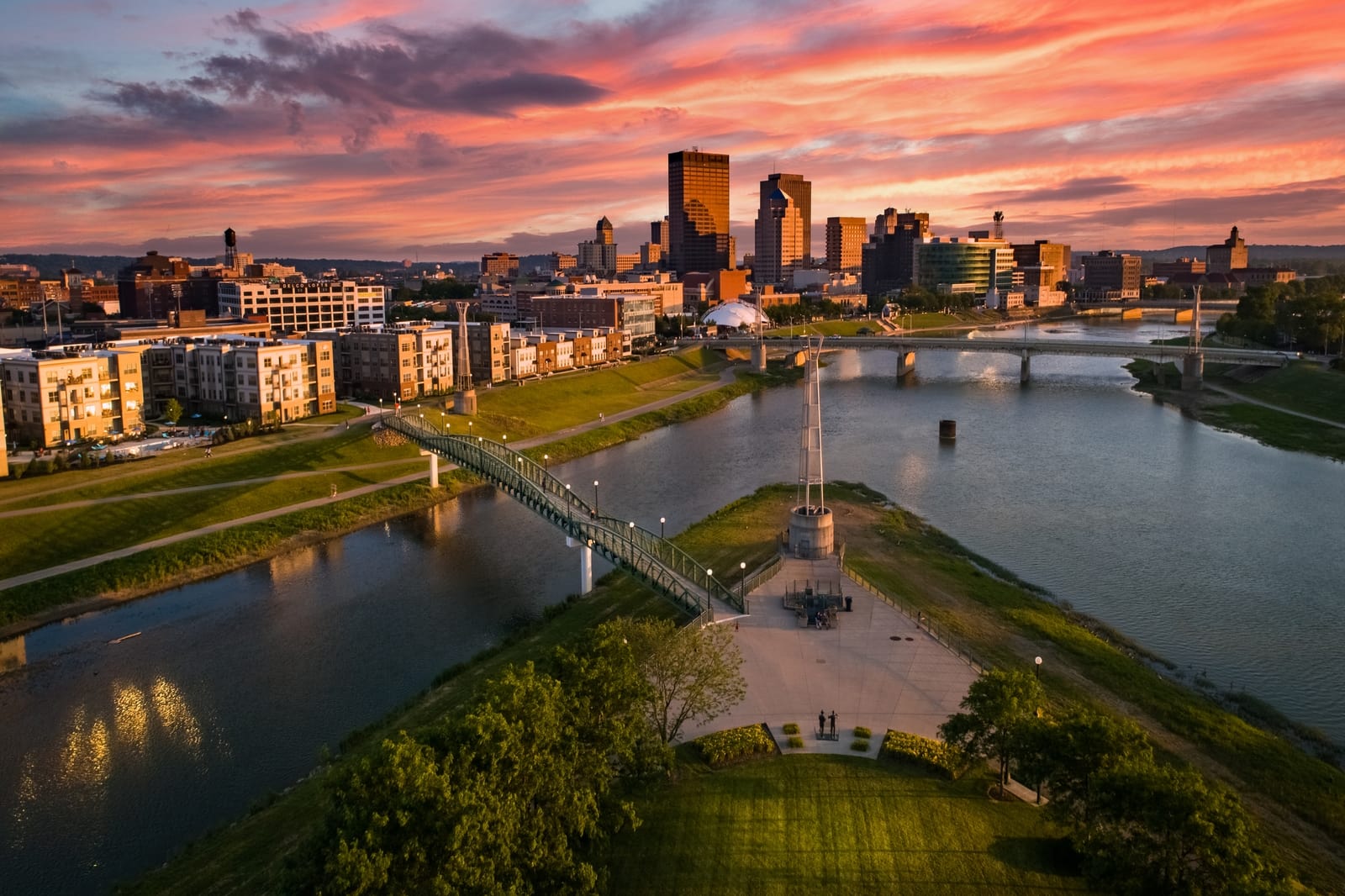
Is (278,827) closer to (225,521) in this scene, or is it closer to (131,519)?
(225,521)

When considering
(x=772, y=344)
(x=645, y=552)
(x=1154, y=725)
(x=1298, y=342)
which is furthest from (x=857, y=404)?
(x=1154, y=725)

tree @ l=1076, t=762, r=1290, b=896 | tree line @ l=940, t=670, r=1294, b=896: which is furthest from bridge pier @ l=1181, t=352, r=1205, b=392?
tree @ l=1076, t=762, r=1290, b=896

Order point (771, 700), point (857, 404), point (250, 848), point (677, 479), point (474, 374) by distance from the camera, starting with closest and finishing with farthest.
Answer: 1. point (250, 848)
2. point (771, 700)
3. point (677, 479)
4. point (474, 374)
5. point (857, 404)

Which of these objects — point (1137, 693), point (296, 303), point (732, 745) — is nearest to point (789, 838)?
point (732, 745)

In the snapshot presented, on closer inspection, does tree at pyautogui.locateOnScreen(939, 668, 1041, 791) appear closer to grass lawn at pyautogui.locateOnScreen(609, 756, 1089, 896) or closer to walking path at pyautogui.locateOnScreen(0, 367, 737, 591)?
grass lawn at pyautogui.locateOnScreen(609, 756, 1089, 896)

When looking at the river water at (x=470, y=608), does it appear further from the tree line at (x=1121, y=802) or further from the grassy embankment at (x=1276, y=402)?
the tree line at (x=1121, y=802)

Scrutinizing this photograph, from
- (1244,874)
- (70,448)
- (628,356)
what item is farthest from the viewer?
(628,356)

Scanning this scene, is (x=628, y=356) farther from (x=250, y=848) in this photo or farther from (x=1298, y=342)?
(x=250, y=848)
